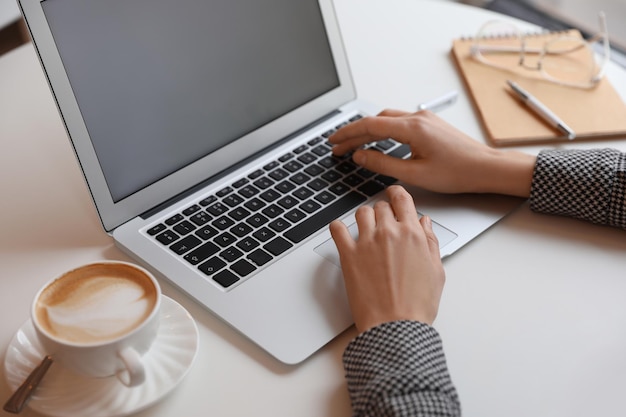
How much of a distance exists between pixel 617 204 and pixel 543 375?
0.94 ft

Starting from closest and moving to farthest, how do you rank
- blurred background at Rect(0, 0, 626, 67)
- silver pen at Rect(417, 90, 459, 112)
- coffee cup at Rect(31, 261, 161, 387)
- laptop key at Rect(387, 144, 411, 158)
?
coffee cup at Rect(31, 261, 161, 387) < laptop key at Rect(387, 144, 411, 158) < silver pen at Rect(417, 90, 459, 112) < blurred background at Rect(0, 0, 626, 67)

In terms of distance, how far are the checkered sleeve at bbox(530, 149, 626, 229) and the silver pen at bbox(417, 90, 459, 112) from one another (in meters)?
0.24

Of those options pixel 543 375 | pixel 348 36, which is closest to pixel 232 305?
pixel 543 375

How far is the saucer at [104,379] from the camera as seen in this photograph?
0.72 m

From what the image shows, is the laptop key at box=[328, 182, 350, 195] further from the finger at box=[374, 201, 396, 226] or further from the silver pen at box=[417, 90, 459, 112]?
the silver pen at box=[417, 90, 459, 112]

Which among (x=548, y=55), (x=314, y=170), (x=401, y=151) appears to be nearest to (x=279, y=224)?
(x=314, y=170)

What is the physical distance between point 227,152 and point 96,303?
357 mm

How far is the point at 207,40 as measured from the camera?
1.01 meters

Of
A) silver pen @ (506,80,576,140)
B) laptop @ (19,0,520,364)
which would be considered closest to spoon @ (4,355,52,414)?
laptop @ (19,0,520,364)

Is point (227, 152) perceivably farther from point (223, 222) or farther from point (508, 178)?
point (508, 178)

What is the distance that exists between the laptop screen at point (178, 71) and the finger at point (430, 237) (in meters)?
0.30

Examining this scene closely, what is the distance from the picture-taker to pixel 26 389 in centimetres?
73

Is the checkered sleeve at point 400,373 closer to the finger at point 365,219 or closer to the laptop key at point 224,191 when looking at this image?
the finger at point 365,219

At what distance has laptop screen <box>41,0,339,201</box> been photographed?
0.90 meters
